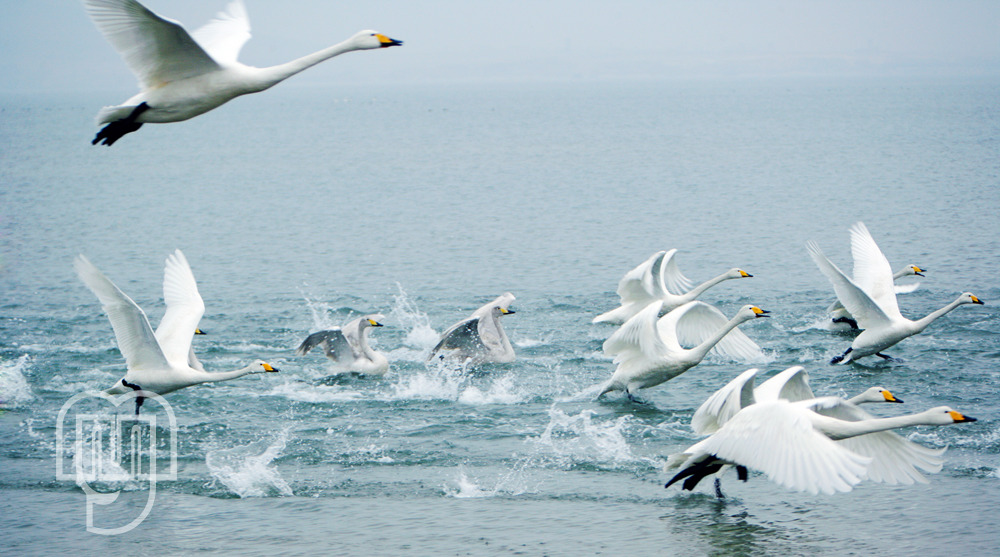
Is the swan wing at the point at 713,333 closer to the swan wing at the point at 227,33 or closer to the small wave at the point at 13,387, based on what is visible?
the swan wing at the point at 227,33

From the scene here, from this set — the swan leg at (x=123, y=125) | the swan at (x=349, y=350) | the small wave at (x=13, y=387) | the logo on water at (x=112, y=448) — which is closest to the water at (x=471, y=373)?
the small wave at (x=13, y=387)

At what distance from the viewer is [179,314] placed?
12.9m

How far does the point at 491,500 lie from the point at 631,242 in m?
21.8

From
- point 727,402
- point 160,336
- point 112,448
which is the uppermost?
point 160,336

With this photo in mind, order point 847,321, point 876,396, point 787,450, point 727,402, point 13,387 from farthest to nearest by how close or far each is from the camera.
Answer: point 847,321, point 13,387, point 727,402, point 876,396, point 787,450

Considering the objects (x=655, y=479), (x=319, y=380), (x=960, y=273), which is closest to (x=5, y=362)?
(x=319, y=380)

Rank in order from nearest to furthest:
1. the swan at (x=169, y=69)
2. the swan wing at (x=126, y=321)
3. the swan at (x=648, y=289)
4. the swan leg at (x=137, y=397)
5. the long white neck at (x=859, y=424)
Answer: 1. the swan at (x=169, y=69)
2. the long white neck at (x=859, y=424)
3. the swan wing at (x=126, y=321)
4. the swan leg at (x=137, y=397)
5. the swan at (x=648, y=289)

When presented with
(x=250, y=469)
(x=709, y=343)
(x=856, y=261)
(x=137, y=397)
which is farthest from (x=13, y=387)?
(x=856, y=261)

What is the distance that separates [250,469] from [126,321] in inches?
77.2

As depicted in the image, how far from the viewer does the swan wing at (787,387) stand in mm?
9250

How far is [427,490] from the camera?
10906 millimetres

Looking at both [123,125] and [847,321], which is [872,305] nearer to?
Result: [847,321]

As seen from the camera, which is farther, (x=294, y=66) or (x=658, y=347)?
(x=658, y=347)

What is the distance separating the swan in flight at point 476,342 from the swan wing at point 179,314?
3.62 metres
